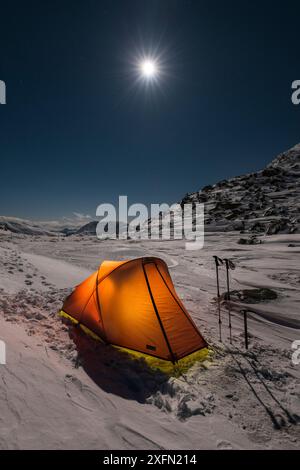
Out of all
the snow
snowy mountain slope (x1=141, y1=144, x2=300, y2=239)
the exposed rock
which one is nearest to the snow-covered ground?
the snow

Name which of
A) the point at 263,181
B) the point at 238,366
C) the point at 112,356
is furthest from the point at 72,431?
the point at 263,181

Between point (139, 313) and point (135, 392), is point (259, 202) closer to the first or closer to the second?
point (139, 313)

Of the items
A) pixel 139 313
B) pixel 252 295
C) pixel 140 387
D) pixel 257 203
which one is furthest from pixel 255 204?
pixel 140 387

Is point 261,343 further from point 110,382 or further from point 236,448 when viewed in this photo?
point 110,382

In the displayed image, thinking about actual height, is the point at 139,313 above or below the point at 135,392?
above

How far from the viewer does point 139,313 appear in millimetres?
5797

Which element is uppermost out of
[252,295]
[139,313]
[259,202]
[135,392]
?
[259,202]

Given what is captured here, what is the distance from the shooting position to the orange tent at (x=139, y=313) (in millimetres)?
5492

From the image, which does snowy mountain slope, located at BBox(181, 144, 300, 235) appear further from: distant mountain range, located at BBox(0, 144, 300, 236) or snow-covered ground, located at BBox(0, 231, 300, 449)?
snow-covered ground, located at BBox(0, 231, 300, 449)

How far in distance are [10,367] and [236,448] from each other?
3.79 metres

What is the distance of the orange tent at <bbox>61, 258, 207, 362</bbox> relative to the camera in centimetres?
549

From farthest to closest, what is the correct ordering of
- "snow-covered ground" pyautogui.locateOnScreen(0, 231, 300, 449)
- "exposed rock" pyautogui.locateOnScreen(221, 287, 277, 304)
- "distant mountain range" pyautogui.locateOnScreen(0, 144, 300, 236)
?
"distant mountain range" pyautogui.locateOnScreen(0, 144, 300, 236) < "exposed rock" pyautogui.locateOnScreen(221, 287, 277, 304) < "snow-covered ground" pyautogui.locateOnScreen(0, 231, 300, 449)

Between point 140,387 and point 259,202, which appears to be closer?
point 140,387

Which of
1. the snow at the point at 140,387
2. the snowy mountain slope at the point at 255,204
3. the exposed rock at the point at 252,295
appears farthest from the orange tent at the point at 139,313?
the snowy mountain slope at the point at 255,204
